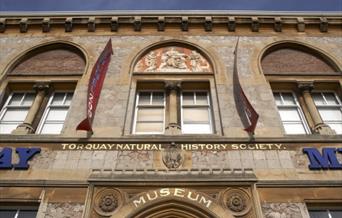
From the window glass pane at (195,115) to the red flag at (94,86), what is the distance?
110 inches

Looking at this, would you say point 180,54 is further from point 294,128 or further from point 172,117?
point 294,128

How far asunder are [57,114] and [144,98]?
284 cm

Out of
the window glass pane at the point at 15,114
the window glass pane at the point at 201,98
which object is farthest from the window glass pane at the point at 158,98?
the window glass pane at the point at 15,114

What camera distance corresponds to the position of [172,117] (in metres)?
10.9

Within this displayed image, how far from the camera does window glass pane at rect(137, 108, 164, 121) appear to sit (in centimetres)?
1132

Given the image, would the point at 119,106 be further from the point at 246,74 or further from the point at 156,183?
the point at 246,74

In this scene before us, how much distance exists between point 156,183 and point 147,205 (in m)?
0.65

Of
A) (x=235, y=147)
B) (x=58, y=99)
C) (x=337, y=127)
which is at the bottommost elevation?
(x=235, y=147)

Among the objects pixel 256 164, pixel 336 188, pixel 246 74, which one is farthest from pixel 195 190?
pixel 246 74

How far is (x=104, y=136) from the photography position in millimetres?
10023

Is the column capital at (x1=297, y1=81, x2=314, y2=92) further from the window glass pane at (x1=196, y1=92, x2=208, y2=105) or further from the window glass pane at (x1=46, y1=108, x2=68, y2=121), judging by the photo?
the window glass pane at (x1=46, y1=108, x2=68, y2=121)

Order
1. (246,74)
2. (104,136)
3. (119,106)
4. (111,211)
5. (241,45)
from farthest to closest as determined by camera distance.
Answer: (241,45), (246,74), (119,106), (104,136), (111,211)

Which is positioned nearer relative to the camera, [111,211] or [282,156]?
[111,211]

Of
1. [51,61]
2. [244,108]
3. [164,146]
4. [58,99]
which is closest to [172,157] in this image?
[164,146]
